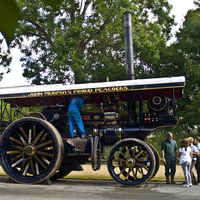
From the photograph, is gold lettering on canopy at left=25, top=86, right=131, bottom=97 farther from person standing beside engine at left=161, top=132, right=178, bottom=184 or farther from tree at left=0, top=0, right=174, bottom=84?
tree at left=0, top=0, right=174, bottom=84

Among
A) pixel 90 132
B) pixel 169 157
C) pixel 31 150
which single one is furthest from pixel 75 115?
pixel 169 157

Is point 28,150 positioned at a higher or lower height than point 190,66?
lower

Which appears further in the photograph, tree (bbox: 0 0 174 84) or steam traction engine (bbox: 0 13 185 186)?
tree (bbox: 0 0 174 84)

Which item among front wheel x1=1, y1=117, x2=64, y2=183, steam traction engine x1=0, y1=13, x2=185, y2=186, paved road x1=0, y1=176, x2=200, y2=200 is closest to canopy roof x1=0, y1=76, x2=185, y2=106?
steam traction engine x1=0, y1=13, x2=185, y2=186

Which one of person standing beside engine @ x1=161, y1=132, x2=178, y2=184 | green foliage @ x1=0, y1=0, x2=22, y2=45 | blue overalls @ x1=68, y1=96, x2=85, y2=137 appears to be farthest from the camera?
person standing beside engine @ x1=161, y1=132, x2=178, y2=184

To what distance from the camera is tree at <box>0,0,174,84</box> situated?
14.9 metres

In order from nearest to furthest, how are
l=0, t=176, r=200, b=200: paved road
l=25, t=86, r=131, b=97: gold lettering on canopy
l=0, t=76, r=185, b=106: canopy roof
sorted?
l=0, t=176, r=200, b=200: paved road → l=0, t=76, r=185, b=106: canopy roof → l=25, t=86, r=131, b=97: gold lettering on canopy

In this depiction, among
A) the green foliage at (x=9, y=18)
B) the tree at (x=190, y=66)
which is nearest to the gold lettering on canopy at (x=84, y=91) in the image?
the green foliage at (x=9, y=18)

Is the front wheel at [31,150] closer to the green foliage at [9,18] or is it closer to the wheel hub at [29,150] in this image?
the wheel hub at [29,150]

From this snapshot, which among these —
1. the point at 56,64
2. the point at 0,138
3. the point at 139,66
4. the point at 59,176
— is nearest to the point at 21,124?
the point at 0,138

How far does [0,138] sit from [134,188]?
316 cm

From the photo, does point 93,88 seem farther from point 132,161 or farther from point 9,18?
point 9,18

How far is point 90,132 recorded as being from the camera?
6.63 meters

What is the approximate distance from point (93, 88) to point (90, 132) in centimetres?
109
